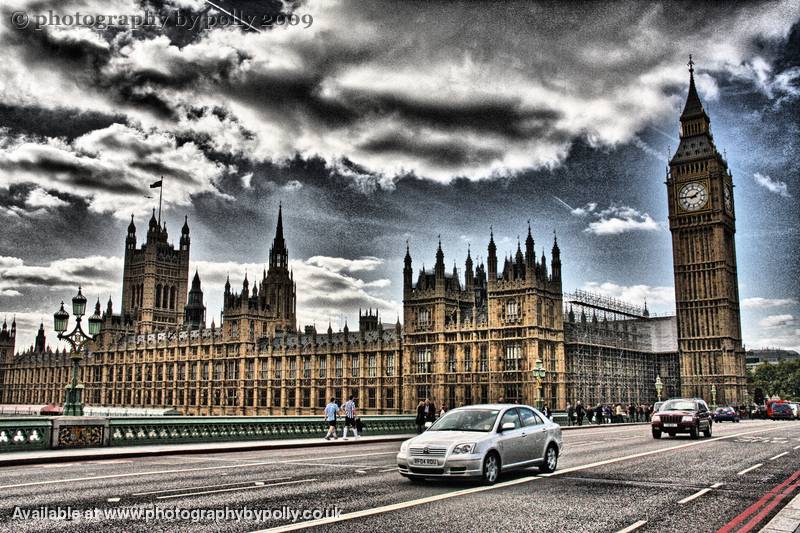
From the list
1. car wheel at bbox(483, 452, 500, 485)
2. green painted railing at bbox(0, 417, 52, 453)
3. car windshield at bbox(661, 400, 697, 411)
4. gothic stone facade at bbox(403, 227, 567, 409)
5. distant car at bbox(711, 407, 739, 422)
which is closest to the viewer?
car wheel at bbox(483, 452, 500, 485)

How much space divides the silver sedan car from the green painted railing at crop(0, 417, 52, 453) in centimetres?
1390

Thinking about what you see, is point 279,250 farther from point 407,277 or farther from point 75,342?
point 75,342

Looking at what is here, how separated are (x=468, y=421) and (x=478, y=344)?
5746cm

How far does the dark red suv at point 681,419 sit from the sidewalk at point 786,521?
752 inches

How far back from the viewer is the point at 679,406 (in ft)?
104

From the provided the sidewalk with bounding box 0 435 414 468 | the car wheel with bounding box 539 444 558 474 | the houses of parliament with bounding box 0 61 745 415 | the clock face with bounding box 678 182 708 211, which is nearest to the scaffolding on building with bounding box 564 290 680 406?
the houses of parliament with bounding box 0 61 745 415

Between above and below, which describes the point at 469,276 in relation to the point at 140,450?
above

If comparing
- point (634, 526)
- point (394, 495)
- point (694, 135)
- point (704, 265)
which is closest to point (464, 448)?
point (394, 495)

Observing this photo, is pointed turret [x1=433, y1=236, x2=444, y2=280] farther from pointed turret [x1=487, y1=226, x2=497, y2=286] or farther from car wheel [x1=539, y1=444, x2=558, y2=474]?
car wheel [x1=539, y1=444, x2=558, y2=474]

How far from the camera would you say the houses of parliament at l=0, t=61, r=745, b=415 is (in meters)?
70.9

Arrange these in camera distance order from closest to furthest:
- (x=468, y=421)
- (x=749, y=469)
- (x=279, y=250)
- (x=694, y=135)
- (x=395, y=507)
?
(x=395, y=507)
(x=468, y=421)
(x=749, y=469)
(x=694, y=135)
(x=279, y=250)

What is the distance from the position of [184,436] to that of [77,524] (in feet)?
59.0

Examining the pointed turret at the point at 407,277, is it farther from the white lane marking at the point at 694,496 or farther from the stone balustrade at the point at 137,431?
the white lane marking at the point at 694,496

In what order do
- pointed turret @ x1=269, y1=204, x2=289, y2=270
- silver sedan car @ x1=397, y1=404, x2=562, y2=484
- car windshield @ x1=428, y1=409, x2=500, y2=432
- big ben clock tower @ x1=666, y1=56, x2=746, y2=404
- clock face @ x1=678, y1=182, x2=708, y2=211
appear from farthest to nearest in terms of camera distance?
1. pointed turret @ x1=269, y1=204, x2=289, y2=270
2. clock face @ x1=678, y1=182, x2=708, y2=211
3. big ben clock tower @ x1=666, y1=56, x2=746, y2=404
4. car windshield @ x1=428, y1=409, x2=500, y2=432
5. silver sedan car @ x1=397, y1=404, x2=562, y2=484
